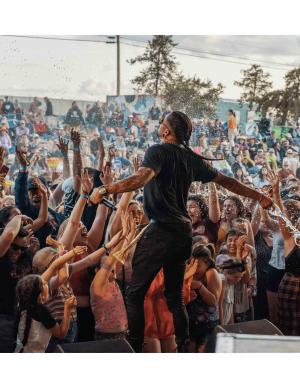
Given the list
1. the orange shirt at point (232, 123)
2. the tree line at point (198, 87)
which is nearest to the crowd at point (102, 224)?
the orange shirt at point (232, 123)

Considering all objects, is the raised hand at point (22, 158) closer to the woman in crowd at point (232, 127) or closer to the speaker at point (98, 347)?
the speaker at point (98, 347)

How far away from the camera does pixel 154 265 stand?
5930 millimetres

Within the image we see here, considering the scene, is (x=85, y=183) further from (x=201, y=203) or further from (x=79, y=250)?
(x=201, y=203)

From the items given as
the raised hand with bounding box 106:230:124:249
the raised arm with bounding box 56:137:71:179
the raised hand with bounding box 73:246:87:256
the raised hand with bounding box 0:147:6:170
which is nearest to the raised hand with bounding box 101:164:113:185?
the raised arm with bounding box 56:137:71:179

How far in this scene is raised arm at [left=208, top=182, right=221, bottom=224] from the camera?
606 cm

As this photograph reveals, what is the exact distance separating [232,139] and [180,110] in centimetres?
45

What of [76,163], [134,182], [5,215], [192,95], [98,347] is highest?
[192,95]

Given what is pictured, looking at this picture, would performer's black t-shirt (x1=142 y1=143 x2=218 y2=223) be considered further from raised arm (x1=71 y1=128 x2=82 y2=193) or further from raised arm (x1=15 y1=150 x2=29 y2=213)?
raised arm (x1=15 y1=150 x2=29 y2=213)

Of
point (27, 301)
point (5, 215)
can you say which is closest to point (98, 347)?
point (27, 301)

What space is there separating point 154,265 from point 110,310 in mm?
443

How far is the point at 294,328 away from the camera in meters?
6.12

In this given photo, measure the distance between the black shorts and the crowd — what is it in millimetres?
50
